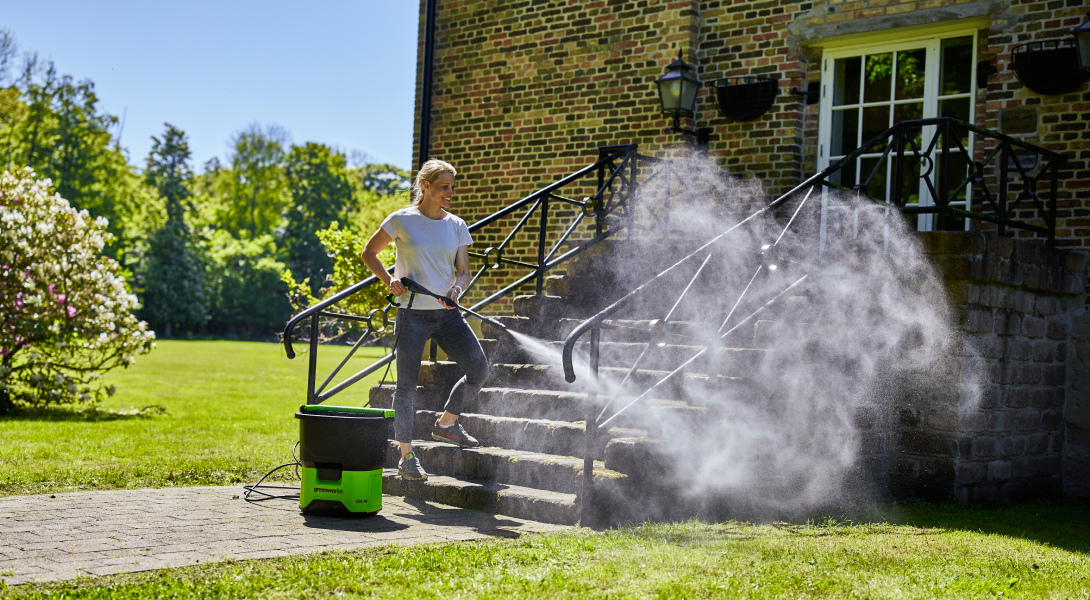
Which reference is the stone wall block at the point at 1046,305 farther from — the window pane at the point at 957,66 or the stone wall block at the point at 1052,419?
the window pane at the point at 957,66

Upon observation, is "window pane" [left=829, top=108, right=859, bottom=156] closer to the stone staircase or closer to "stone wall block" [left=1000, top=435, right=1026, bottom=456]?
the stone staircase

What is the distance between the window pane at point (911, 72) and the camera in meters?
7.96

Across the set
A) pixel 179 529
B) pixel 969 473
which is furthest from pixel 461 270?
pixel 969 473

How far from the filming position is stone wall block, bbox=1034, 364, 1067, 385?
6.89 m

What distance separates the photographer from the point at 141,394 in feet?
43.4

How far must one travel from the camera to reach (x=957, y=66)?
25.7ft

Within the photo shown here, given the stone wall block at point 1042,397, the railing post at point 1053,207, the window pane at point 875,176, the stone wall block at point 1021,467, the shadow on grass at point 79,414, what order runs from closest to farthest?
the stone wall block at point 1021,467 → the stone wall block at point 1042,397 → the railing post at point 1053,207 → the window pane at point 875,176 → the shadow on grass at point 79,414

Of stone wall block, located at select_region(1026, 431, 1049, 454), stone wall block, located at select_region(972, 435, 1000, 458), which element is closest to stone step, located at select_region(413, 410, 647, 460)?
stone wall block, located at select_region(972, 435, 1000, 458)

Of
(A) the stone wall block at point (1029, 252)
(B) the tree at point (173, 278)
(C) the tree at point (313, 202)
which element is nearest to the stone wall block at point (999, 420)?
(A) the stone wall block at point (1029, 252)

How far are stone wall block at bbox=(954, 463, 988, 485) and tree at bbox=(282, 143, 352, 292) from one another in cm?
5019

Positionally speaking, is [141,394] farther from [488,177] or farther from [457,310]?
[457,310]

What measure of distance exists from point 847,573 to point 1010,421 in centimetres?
308

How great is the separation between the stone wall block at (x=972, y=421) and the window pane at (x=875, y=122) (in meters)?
2.69

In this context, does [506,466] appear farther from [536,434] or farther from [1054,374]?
[1054,374]
